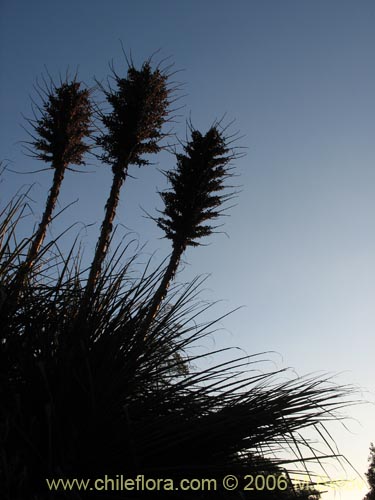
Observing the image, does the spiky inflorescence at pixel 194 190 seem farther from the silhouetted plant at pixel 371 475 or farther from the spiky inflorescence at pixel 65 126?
the silhouetted plant at pixel 371 475

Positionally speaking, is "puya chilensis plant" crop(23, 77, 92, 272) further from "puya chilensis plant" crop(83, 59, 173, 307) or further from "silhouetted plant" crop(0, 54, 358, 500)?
"silhouetted plant" crop(0, 54, 358, 500)

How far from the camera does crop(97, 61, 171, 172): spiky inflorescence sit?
12531 mm

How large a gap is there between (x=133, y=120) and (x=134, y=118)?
71 millimetres

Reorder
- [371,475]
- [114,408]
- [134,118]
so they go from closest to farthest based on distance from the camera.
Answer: [114,408], [134,118], [371,475]

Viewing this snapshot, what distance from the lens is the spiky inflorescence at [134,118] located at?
12531 mm

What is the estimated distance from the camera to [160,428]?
5.63 ft

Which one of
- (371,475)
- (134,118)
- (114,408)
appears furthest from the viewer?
(371,475)

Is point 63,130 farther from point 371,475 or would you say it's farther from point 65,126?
point 371,475

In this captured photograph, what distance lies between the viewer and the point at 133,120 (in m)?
12.7

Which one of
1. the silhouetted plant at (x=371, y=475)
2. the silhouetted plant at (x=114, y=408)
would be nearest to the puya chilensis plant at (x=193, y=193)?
the silhouetted plant at (x=114, y=408)

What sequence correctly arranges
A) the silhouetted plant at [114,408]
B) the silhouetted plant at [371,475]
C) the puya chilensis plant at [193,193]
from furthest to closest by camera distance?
1. the silhouetted plant at [371,475]
2. the puya chilensis plant at [193,193]
3. the silhouetted plant at [114,408]

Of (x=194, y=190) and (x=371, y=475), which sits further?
(x=371, y=475)

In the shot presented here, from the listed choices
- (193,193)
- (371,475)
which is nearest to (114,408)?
(193,193)

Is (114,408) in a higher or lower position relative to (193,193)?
lower
